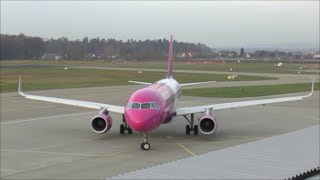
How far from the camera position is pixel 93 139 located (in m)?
25.8

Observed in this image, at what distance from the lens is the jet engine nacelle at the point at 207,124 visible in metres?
25.6

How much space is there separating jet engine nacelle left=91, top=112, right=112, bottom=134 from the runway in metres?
0.55

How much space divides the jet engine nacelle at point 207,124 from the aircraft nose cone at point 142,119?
397 cm

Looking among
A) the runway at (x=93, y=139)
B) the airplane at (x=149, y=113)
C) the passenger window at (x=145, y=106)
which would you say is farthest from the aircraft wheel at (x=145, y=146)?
the passenger window at (x=145, y=106)

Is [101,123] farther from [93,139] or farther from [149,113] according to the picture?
[149,113]

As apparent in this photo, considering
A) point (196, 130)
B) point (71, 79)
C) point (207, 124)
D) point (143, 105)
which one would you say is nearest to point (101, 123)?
point (143, 105)

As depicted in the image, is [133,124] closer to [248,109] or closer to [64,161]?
[64,161]

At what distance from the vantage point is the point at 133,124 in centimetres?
2200

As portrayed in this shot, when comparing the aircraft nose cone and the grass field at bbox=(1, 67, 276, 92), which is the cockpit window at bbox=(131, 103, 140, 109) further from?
the grass field at bbox=(1, 67, 276, 92)

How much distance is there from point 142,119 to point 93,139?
497 centimetres

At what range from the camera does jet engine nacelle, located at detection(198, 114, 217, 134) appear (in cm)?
2559

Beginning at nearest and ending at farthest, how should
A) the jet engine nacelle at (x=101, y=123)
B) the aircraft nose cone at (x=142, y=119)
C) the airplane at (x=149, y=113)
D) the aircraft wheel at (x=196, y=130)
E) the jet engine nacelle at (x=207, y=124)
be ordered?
the aircraft nose cone at (x=142, y=119)
the airplane at (x=149, y=113)
the jet engine nacelle at (x=207, y=124)
the jet engine nacelle at (x=101, y=123)
the aircraft wheel at (x=196, y=130)

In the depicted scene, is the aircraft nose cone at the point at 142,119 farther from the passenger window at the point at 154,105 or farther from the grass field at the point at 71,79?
the grass field at the point at 71,79

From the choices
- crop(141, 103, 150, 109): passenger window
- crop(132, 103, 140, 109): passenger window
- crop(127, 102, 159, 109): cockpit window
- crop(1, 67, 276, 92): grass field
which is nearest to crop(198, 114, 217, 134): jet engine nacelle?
crop(127, 102, 159, 109): cockpit window
